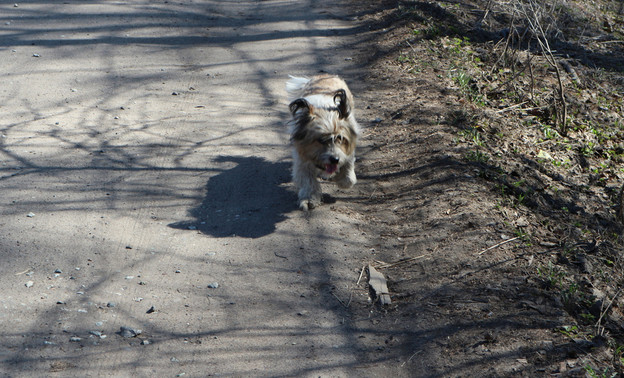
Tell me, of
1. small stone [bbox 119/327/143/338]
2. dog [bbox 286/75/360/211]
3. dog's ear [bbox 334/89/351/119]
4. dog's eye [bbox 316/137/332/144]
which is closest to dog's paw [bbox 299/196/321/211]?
dog [bbox 286/75/360/211]

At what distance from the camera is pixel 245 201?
21.5ft

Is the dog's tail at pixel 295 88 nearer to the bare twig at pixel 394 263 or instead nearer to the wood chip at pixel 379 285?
the bare twig at pixel 394 263

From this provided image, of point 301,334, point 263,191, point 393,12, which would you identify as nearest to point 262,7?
point 393,12

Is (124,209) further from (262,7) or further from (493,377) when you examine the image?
(262,7)

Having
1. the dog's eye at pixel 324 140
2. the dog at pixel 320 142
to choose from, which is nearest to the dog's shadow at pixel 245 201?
the dog at pixel 320 142

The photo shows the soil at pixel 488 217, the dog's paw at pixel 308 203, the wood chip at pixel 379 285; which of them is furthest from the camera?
the dog's paw at pixel 308 203

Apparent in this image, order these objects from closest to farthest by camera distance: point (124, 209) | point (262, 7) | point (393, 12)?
point (124, 209) → point (393, 12) → point (262, 7)

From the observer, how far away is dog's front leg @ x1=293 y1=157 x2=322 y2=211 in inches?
251

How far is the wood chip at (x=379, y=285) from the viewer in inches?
195

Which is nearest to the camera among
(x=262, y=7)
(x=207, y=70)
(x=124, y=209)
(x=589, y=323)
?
(x=589, y=323)

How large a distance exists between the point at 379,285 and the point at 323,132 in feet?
5.69

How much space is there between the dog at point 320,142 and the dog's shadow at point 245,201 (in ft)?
1.07

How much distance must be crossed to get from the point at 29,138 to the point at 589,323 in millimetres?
6607

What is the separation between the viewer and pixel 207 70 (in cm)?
1024
